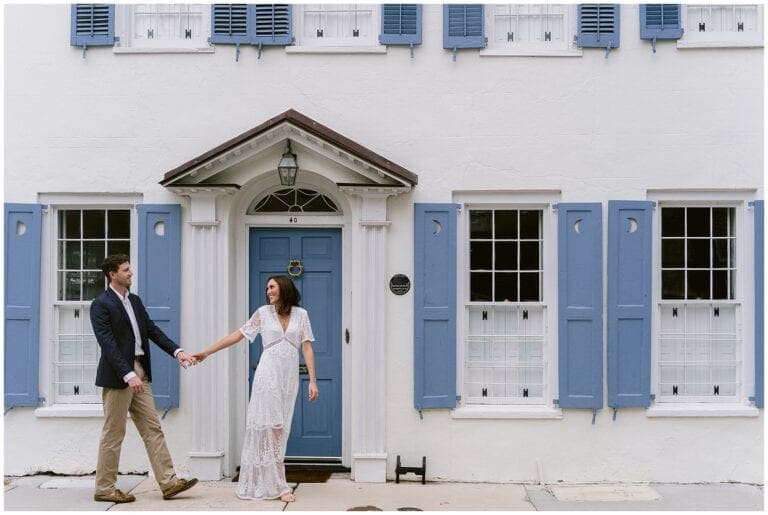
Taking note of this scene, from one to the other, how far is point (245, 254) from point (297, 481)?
211 centimetres

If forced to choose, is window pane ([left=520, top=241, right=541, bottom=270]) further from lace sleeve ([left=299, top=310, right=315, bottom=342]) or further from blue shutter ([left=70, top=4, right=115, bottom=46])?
blue shutter ([left=70, top=4, right=115, bottom=46])

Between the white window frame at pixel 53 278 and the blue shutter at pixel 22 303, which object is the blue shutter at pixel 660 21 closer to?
the white window frame at pixel 53 278

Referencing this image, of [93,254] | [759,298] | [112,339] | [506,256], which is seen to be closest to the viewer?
[112,339]

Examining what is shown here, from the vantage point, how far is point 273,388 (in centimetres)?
764

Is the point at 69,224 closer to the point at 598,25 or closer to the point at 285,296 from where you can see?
the point at 285,296

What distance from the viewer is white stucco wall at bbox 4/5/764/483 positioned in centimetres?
865

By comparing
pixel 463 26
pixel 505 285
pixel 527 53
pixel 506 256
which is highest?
pixel 463 26

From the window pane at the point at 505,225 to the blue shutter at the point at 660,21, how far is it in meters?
1.98

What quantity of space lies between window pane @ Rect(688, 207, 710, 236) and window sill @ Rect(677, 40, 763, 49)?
1.46 metres

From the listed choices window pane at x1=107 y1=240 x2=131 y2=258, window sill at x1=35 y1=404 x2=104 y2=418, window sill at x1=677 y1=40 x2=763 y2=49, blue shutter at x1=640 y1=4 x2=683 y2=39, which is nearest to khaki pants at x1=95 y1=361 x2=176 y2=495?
window sill at x1=35 y1=404 x2=104 y2=418

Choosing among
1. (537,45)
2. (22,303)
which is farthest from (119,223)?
(537,45)

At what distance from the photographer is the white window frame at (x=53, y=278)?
8.80 meters

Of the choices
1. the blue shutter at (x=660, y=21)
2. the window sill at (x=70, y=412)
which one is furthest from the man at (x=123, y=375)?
the blue shutter at (x=660, y=21)

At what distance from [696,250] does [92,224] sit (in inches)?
219
